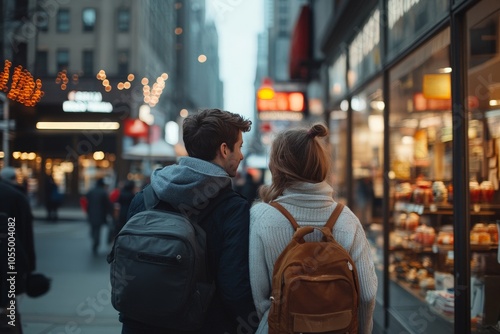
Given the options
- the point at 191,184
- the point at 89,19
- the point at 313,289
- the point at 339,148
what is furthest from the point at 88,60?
the point at 313,289

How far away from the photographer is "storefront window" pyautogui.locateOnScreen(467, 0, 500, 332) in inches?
183

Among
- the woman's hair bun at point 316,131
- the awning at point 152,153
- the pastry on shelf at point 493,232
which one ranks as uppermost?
the awning at point 152,153

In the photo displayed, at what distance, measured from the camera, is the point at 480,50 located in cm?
520

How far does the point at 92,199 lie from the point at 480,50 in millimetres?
11053

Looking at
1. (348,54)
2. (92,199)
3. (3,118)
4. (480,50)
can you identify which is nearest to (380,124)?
(348,54)

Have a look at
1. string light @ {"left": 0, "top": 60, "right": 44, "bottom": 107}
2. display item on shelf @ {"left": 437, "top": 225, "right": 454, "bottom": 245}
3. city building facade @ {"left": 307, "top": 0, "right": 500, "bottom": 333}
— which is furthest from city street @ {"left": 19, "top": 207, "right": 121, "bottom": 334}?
display item on shelf @ {"left": 437, "top": 225, "right": 454, "bottom": 245}

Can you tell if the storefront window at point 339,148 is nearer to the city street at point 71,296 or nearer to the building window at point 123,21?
the city street at point 71,296

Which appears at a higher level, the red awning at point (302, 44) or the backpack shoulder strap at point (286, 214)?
the red awning at point (302, 44)

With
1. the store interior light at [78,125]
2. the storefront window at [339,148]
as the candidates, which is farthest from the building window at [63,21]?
the storefront window at [339,148]

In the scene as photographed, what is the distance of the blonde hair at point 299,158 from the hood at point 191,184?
0.86ft

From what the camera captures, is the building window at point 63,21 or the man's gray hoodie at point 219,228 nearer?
the man's gray hoodie at point 219,228

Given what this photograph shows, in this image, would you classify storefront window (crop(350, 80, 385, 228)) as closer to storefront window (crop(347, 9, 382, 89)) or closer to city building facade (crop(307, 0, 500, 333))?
city building facade (crop(307, 0, 500, 333))

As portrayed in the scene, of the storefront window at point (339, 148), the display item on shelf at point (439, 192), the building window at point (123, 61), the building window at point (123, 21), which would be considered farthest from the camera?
the building window at point (123, 61)

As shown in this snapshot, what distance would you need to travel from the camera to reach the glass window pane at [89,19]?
29.2 metres
